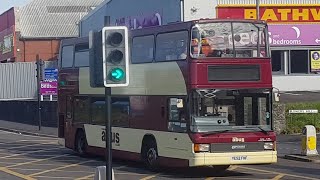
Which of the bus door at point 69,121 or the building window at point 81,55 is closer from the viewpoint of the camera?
the building window at point 81,55

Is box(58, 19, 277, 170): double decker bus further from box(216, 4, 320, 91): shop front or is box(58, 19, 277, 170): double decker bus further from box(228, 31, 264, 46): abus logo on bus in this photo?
box(216, 4, 320, 91): shop front

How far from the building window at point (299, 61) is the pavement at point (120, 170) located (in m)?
23.0

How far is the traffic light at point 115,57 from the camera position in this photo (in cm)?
1152

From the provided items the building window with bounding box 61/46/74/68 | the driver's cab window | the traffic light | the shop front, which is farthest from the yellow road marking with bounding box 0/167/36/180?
the shop front

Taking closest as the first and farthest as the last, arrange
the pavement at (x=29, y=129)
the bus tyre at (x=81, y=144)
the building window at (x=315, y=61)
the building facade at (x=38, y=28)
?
the bus tyre at (x=81, y=144) < the pavement at (x=29, y=129) < the building window at (x=315, y=61) < the building facade at (x=38, y=28)

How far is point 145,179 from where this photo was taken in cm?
1761

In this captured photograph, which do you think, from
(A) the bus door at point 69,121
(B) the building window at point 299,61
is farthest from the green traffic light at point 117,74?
(B) the building window at point 299,61

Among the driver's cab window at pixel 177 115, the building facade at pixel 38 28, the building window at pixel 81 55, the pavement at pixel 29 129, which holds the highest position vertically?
the building facade at pixel 38 28

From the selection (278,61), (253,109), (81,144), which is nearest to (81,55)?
(81,144)

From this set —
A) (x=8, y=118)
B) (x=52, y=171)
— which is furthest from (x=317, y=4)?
(x=52, y=171)

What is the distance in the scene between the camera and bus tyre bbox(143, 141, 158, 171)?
19.0 m

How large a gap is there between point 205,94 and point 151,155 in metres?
2.70

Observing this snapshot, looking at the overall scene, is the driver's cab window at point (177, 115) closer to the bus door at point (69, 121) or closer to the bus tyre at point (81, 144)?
the bus tyre at point (81, 144)

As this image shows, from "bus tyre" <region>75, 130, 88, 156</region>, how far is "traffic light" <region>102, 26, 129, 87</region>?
12181 mm
